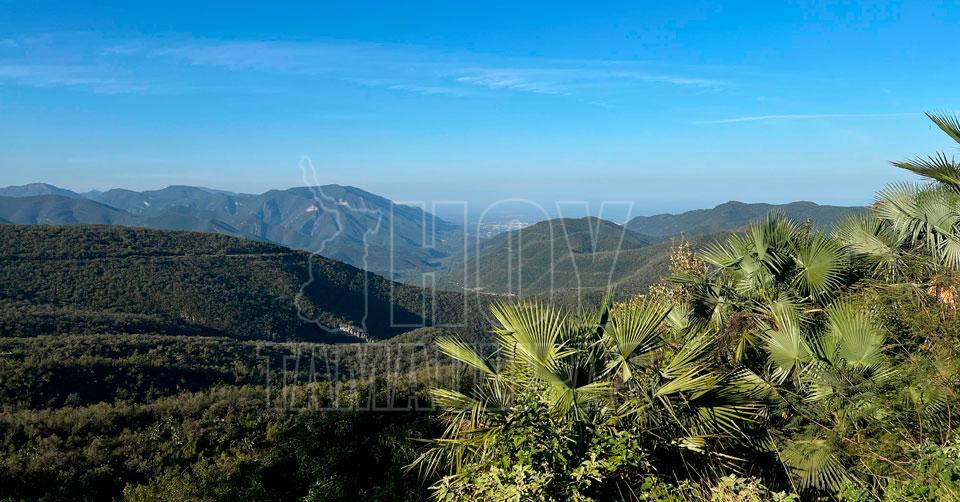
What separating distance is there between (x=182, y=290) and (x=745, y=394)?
52636mm

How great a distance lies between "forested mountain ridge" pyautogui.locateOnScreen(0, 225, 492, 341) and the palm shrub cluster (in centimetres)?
2590

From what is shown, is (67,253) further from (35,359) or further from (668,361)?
(668,361)

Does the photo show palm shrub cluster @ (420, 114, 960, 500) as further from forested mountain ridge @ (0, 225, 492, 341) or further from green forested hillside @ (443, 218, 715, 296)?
green forested hillside @ (443, 218, 715, 296)

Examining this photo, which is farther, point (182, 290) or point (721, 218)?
point (721, 218)

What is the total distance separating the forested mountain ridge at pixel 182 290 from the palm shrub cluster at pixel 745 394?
25895 mm

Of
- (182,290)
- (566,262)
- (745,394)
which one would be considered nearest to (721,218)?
(566,262)

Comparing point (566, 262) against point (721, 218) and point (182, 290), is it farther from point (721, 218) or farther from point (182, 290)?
point (721, 218)

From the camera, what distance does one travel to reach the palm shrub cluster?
342 cm

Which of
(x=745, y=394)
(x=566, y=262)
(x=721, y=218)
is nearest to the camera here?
(x=745, y=394)

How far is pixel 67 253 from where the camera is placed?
157 feet

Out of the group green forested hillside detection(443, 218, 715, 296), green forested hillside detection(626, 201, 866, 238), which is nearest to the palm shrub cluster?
green forested hillside detection(443, 218, 715, 296)

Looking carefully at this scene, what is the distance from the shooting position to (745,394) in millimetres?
4379

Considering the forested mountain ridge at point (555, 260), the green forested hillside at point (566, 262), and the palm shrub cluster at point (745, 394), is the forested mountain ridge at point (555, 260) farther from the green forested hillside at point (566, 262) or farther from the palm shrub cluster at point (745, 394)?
the palm shrub cluster at point (745, 394)

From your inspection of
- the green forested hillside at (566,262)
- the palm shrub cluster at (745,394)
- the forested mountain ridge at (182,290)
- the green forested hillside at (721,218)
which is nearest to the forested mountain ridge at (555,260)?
the green forested hillside at (566,262)
